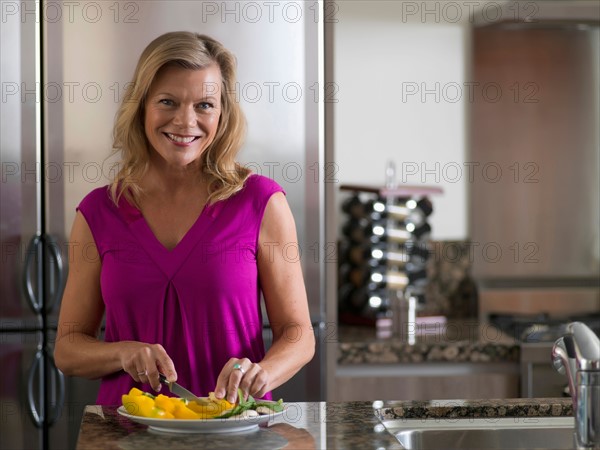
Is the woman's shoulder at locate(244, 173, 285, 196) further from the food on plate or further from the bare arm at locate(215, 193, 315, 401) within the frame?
the food on plate

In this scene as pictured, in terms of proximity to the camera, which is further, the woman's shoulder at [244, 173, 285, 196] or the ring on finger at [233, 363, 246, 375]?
the woman's shoulder at [244, 173, 285, 196]

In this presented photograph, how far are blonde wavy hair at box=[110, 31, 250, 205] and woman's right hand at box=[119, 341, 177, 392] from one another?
39 centimetres

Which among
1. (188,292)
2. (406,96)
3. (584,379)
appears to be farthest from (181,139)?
(406,96)

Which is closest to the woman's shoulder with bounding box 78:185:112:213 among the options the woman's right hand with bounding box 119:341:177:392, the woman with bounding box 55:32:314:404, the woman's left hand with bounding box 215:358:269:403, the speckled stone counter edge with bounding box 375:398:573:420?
the woman with bounding box 55:32:314:404

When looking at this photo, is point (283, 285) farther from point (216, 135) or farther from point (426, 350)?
point (426, 350)

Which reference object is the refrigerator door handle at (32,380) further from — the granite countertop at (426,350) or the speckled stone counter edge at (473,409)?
the speckled stone counter edge at (473,409)

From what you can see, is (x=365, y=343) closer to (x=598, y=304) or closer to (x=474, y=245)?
(x=474, y=245)

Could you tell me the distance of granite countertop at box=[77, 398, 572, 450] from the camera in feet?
4.30

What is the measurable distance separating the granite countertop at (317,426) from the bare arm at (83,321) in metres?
0.20

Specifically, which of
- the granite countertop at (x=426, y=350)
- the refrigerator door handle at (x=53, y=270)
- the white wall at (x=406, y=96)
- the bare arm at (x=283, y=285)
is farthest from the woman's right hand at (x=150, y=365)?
the white wall at (x=406, y=96)

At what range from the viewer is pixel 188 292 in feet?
5.97

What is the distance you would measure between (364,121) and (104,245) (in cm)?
152

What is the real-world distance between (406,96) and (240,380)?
187cm

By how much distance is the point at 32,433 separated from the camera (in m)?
2.45
